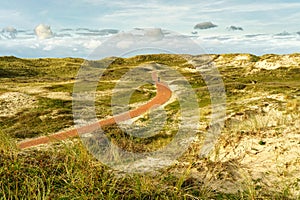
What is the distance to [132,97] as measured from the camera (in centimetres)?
6600

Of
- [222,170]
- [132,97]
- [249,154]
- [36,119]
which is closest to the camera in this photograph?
[222,170]

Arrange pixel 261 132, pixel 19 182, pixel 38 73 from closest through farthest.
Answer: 1. pixel 19 182
2. pixel 261 132
3. pixel 38 73

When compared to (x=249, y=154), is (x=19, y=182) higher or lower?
higher

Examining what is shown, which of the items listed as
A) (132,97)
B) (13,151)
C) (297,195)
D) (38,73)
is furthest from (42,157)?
(38,73)

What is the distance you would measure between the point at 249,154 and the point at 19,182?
9.48m

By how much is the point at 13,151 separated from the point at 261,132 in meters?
11.5

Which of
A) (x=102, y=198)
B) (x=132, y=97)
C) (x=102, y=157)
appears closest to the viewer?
(x=102, y=198)

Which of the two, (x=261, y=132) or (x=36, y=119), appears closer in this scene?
(x=261, y=132)

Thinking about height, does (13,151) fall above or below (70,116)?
above

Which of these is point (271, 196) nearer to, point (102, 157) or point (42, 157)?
point (102, 157)

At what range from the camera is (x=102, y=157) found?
1049 centimetres

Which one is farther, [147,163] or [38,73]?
[38,73]

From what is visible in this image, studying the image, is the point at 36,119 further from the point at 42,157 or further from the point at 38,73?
the point at 38,73

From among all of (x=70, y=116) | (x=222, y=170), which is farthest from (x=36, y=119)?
(x=222, y=170)
